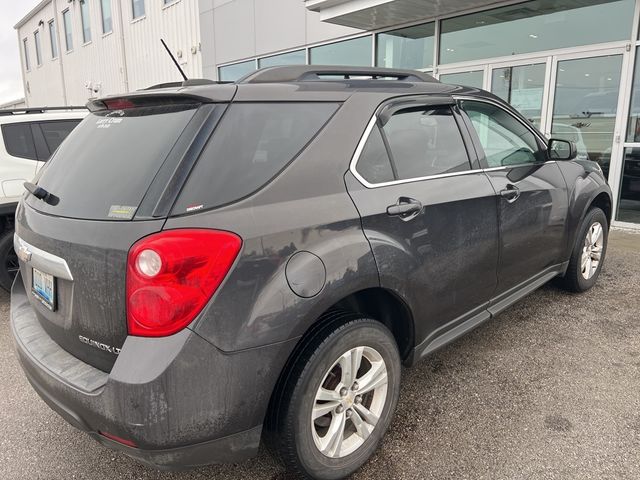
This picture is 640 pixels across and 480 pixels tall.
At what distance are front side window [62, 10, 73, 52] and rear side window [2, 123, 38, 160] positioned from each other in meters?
19.9

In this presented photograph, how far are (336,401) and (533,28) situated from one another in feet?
23.1

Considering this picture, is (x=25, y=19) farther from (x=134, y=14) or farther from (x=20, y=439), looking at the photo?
(x=20, y=439)

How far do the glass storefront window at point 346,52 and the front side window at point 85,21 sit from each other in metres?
14.0

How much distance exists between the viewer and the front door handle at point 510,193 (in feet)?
9.36

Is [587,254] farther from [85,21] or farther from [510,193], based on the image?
[85,21]

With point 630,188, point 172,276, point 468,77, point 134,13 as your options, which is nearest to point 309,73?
point 172,276

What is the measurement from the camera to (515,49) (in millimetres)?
7297

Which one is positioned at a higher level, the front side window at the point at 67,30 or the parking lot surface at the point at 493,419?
the front side window at the point at 67,30

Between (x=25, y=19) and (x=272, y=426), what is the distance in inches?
1252

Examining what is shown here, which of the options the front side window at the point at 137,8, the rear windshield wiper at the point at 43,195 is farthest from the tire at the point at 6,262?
the front side window at the point at 137,8

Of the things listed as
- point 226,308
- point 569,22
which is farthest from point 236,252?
point 569,22

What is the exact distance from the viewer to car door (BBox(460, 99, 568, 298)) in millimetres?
2893

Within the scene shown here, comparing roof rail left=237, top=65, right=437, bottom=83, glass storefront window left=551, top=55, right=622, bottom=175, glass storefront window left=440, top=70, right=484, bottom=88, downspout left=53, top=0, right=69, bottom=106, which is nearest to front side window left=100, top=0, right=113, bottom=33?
downspout left=53, top=0, right=69, bottom=106

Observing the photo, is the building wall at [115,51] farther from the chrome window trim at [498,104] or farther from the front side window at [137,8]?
the chrome window trim at [498,104]
